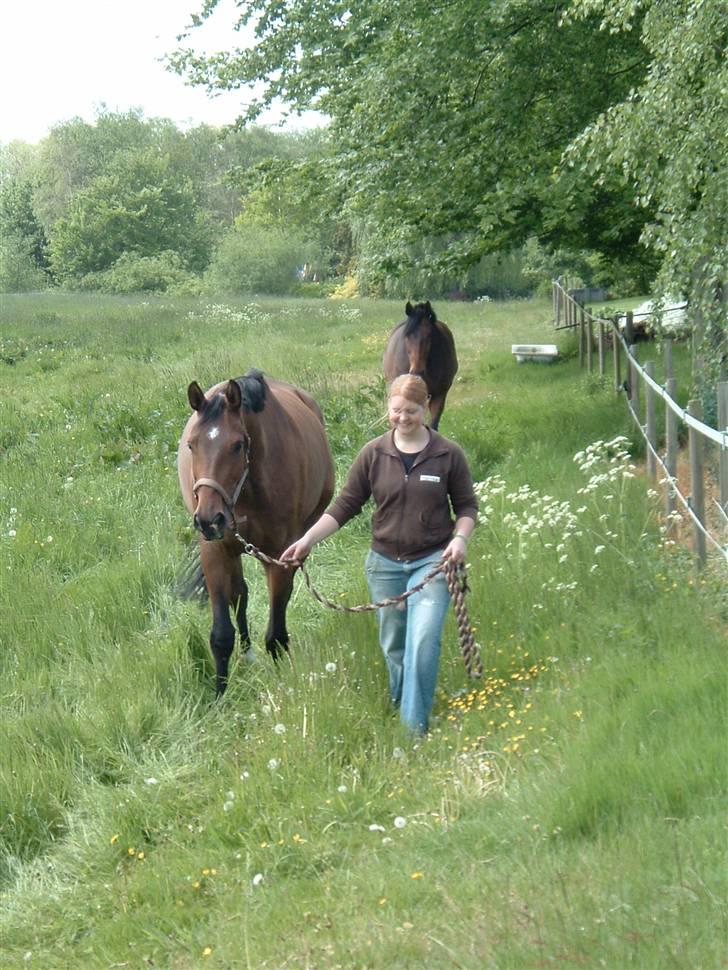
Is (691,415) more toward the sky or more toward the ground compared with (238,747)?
A: more toward the sky

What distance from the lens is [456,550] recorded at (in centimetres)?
581

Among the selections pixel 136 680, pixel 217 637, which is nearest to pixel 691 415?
pixel 217 637

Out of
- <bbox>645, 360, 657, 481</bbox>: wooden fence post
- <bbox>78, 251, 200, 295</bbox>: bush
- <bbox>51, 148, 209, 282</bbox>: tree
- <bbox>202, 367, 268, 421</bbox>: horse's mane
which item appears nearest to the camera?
<bbox>202, 367, 268, 421</bbox>: horse's mane

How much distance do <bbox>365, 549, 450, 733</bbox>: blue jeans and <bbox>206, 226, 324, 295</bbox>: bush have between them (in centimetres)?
7132

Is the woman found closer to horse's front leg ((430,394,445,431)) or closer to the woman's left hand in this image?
the woman's left hand

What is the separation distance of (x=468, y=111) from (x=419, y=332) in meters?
2.45

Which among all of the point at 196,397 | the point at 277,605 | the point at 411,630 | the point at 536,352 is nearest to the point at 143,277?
the point at 536,352

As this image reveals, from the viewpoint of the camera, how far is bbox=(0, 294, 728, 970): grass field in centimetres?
384

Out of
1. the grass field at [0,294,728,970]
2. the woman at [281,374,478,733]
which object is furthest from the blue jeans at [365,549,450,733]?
the grass field at [0,294,728,970]

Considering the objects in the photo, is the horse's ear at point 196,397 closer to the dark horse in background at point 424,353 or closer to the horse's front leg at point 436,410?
the horse's front leg at point 436,410

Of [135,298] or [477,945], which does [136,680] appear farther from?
[135,298]

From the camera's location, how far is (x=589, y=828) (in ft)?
14.0

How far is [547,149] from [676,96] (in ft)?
21.0

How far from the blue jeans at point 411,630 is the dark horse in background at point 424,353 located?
7175 millimetres
